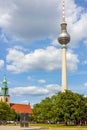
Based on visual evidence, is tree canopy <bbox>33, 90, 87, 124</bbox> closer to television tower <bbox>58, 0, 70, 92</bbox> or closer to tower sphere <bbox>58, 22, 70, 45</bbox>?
television tower <bbox>58, 0, 70, 92</bbox>

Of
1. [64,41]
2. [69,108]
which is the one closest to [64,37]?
[64,41]

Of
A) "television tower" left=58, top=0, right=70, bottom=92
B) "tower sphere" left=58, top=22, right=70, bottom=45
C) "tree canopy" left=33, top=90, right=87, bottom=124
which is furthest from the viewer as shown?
"tower sphere" left=58, top=22, right=70, bottom=45

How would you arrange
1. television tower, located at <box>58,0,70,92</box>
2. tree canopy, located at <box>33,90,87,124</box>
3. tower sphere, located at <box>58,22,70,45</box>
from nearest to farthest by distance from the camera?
tree canopy, located at <box>33,90,87,124</box>, television tower, located at <box>58,0,70,92</box>, tower sphere, located at <box>58,22,70,45</box>

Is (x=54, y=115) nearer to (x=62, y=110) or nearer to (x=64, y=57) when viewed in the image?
(x=62, y=110)

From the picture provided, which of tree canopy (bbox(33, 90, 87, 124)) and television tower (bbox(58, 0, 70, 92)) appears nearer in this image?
tree canopy (bbox(33, 90, 87, 124))

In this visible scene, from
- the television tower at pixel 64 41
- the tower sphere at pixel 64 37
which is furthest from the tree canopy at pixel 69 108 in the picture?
the tower sphere at pixel 64 37

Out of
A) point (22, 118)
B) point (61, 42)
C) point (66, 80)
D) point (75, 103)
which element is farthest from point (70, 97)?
point (61, 42)

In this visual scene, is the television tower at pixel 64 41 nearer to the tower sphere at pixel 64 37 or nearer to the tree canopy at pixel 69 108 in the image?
the tower sphere at pixel 64 37

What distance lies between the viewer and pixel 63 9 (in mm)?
173375

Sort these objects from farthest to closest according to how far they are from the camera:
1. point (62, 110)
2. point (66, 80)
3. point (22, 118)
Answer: point (66, 80) → point (62, 110) → point (22, 118)

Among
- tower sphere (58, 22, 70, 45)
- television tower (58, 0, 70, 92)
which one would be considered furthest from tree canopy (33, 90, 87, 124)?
tower sphere (58, 22, 70, 45)

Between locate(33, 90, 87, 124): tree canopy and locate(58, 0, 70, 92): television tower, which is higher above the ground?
locate(58, 0, 70, 92): television tower

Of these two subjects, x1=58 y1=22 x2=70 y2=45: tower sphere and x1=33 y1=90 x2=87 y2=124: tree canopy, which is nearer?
x1=33 y1=90 x2=87 y2=124: tree canopy

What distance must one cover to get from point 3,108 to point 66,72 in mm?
35724
